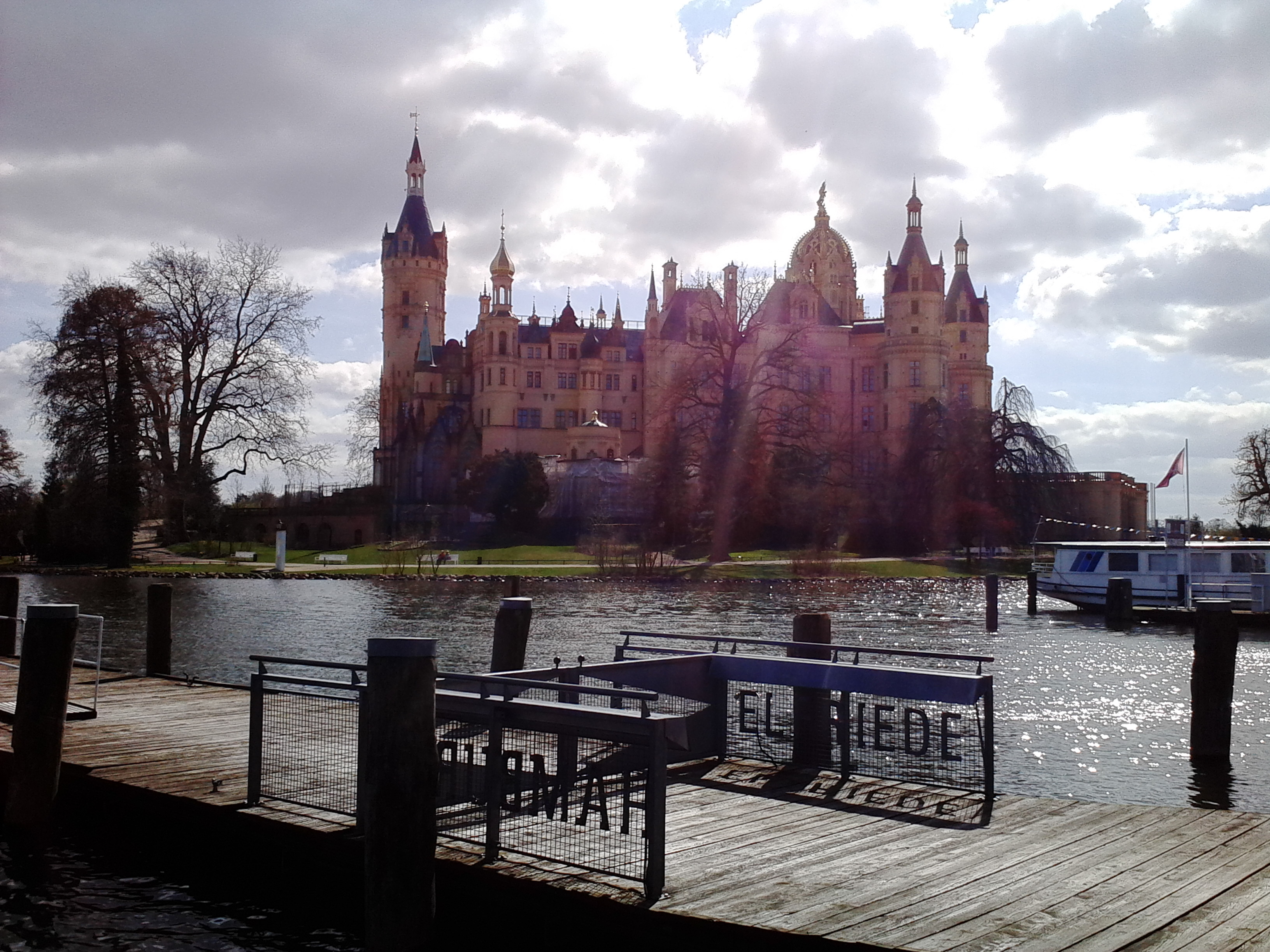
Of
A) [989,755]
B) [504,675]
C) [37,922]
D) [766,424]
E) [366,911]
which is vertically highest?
[766,424]

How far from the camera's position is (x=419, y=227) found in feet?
349

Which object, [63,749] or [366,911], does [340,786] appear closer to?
[366,911]

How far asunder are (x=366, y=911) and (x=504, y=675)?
59.6 inches

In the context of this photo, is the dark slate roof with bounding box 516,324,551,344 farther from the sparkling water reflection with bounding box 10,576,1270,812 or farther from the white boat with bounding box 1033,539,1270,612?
the white boat with bounding box 1033,539,1270,612

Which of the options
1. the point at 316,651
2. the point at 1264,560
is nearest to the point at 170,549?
the point at 316,651

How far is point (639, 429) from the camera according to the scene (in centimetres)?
9750

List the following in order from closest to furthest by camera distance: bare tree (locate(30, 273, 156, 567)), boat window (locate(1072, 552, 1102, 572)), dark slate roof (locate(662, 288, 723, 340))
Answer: boat window (locate(1072, 552, 1102, 572))
bare tree (locate(30, 273, 156, 567))
dark slate roof (locate(662, 288, 723, 340))

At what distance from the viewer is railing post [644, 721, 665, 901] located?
6074mm

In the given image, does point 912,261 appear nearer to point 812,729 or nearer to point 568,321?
point 568,321

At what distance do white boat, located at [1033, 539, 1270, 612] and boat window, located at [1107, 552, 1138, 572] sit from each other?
15 millimetres

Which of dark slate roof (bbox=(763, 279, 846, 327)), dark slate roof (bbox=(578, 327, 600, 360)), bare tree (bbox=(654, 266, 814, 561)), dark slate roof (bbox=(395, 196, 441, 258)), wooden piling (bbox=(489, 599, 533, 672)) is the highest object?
dark slate roof (bbox=(395, 196, 441, 258))

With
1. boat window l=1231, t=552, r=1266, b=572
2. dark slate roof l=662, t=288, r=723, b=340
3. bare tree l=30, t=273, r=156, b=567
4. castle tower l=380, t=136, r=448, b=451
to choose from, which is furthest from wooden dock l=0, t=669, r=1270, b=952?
castle tower l=380, t=136, r=448, b=451

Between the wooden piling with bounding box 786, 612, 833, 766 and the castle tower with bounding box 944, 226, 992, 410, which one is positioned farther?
the castle tower with bounding box 944, 226, 992, 410

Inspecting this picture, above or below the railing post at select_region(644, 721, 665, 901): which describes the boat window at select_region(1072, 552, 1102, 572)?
above
